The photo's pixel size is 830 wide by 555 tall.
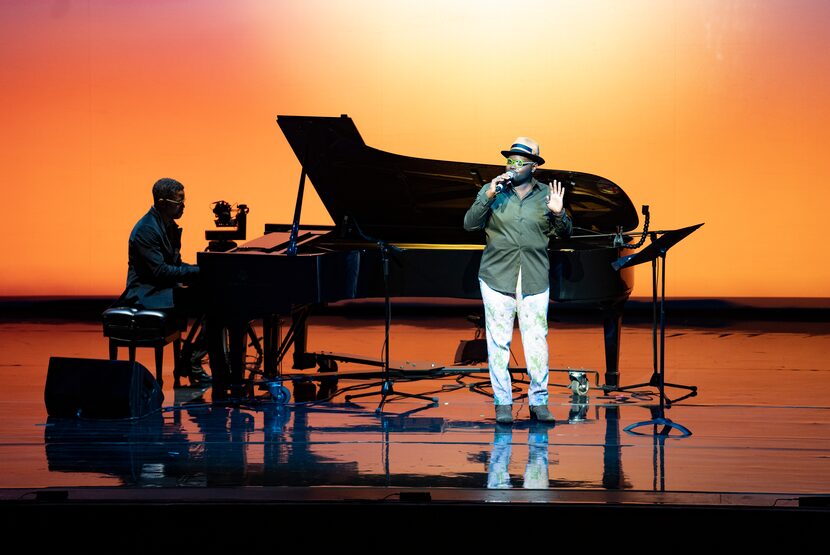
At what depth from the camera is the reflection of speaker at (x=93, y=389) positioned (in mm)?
5262

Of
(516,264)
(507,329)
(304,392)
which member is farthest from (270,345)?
(516,264)

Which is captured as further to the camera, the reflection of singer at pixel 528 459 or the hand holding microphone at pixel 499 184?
the hand holding microphone at pixel 499 184

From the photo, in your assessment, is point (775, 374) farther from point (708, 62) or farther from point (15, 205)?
point (15, 205)

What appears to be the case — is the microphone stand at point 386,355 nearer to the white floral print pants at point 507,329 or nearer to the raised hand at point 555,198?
the white floral print pants at point 507,329

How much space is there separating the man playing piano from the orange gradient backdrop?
133 inches

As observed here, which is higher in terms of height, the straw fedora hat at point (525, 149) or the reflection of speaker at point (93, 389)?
the straw fedora hat at point (525, 149)

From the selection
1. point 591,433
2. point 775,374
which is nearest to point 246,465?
point 591,433

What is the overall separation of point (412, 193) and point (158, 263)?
1400 millimetres

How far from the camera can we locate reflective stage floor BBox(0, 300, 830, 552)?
3.54 metres

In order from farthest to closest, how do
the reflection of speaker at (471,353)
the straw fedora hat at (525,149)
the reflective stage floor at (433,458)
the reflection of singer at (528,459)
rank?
the reflection of speaker at (471,353) → the straw fedora hat at (525,149) → the reflection of singer at (528,459) → the reflective stage floor at (433,458)

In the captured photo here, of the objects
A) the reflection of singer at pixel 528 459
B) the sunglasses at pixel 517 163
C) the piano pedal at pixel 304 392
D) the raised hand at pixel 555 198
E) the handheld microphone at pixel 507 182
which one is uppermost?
the sunglasses at pixel 517 163

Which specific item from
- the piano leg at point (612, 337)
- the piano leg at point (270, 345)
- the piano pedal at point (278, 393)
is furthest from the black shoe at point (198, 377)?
the piano leg at point (612, 337)

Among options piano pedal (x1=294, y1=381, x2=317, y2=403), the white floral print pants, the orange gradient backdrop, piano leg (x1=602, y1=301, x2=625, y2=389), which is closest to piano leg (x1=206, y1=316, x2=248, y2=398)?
piano pedal (x1=294, y1=381, x2=317, y2=403)

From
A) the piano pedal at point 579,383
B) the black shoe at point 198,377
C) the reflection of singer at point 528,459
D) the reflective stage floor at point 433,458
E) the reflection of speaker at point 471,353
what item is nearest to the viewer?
the reflective stage floor at point 433,458
